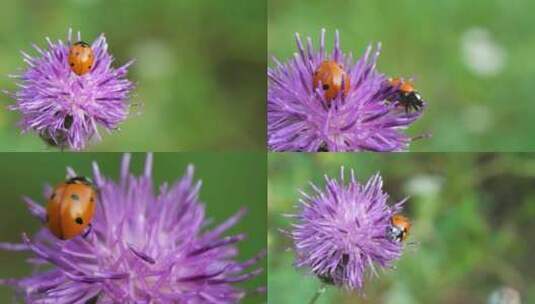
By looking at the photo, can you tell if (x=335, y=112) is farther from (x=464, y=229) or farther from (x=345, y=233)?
(x=464, y=229)

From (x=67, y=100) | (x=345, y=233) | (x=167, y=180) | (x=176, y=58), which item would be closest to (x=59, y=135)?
(x=67, y=100)

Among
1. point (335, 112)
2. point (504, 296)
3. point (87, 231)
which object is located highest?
point (335, 112)

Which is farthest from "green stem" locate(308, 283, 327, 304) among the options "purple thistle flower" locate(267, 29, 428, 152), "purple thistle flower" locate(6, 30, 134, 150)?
"purple thistle flower" locate(6, 30, 134, 150)

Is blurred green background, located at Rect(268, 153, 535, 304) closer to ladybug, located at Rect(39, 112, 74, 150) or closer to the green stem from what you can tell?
the green stem

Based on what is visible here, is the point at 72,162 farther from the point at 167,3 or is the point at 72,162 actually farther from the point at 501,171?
the point at 501,171

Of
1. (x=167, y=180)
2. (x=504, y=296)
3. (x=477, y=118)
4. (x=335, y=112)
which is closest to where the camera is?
(x=335, y=112)

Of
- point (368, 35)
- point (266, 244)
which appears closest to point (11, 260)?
point (266, 244)

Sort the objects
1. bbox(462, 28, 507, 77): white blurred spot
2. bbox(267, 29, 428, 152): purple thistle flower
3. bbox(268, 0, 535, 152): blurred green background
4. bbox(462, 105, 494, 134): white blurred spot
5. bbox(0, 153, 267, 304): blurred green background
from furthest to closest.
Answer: bbox(462, 28, 507, 77): white blurred spot < bbox(462, 105, 494, 134): white blurred spot < bbox(268, 0, 535, 152): blurred green background < bbox(0, 153, 267, 304): blurred green background < bbox(267, 29, 428, 152): purple thistle flower
